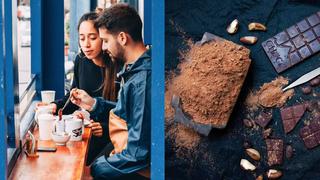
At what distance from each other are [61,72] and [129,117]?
3.64 feet

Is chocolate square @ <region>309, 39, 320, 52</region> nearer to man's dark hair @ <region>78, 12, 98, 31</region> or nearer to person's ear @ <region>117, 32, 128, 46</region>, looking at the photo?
person's ear @ <region>117, 32, 128, 46</region>

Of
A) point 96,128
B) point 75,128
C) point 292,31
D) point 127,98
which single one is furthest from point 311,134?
point 75,128

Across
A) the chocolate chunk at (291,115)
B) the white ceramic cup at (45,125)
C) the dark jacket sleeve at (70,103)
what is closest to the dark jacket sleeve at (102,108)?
the dark jacket sleeve at (70,103)

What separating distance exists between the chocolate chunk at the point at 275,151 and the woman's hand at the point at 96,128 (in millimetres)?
1164

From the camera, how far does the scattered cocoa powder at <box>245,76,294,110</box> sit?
8.77ft

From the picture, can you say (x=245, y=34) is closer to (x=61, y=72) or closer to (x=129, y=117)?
(x=129, y=117)

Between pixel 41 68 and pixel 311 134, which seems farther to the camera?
pixel 41 68

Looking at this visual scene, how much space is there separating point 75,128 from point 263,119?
1.35 metres

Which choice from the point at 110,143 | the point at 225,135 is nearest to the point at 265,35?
the point at 225,135

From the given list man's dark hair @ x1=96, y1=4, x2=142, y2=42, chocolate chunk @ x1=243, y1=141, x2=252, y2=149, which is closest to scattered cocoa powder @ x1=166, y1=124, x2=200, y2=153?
chocolate chunk @ x1=243, y1=141, x2=252, y2=149

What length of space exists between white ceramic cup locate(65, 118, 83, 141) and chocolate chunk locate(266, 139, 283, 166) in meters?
1.32

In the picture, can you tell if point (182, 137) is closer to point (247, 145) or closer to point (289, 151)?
point (247, 145)

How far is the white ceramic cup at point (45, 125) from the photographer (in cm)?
381

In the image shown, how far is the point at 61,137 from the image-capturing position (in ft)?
12.1
